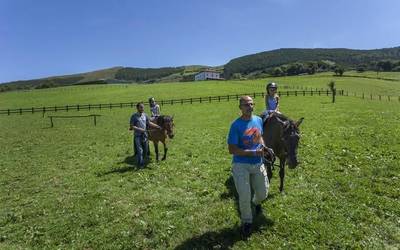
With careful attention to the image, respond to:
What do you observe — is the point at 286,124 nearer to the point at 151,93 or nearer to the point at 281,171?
the point at 281,171

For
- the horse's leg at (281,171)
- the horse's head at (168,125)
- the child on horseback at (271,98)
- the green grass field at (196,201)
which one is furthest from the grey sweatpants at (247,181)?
the horse's head at (168,125)

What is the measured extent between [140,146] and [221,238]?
8.47 metres

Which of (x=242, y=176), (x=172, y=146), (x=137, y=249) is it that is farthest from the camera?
(x=172, y=146)

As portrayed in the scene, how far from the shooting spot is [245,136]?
8359 millimetres

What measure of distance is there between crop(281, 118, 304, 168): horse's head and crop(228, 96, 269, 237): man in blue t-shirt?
1699 mm

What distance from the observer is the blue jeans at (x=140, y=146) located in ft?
54.7

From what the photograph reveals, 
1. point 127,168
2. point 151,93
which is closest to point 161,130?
point 127,168

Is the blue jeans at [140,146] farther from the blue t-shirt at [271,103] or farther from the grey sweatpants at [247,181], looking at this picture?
the grey sweatpants at [247,181]

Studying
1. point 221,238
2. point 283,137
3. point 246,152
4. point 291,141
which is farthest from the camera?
point 283,137

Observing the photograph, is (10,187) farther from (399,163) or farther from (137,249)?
(399,163)

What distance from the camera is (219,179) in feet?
46.1

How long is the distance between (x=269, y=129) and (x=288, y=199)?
6.94 feet

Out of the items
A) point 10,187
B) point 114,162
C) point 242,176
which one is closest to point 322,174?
point 242,176

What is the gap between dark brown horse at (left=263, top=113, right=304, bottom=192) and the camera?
10211 millimetres
